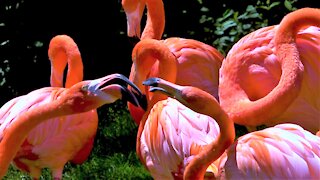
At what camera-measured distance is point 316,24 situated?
4.10 meters

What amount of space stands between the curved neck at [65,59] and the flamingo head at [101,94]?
128 cm

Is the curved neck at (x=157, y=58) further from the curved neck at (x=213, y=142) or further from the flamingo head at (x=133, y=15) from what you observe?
the curved neck at (x=213, y=142)

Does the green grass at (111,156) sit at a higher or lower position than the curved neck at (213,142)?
lower

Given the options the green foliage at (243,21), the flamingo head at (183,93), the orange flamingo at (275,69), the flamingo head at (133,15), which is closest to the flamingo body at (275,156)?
the flamingo head at (183,93)

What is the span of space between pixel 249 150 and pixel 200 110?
28 centimetres

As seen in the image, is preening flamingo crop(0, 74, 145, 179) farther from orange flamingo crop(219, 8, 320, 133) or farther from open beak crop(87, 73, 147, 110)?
orange flamingo crop(219, 8, 320, 133)

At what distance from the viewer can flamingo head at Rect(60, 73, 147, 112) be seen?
3.25m

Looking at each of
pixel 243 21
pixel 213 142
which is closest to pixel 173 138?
pixel 213 142

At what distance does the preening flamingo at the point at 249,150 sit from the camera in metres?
3.18

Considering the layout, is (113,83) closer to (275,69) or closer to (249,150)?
(249,150)

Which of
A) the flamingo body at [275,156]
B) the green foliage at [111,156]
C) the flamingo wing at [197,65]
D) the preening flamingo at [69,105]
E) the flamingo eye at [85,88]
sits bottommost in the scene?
the green foliage at [111,156]

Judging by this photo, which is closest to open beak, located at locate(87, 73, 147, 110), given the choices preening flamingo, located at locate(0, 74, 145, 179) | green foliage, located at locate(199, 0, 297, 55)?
preening flamingo, located at locate(0, 74, 145, 179)

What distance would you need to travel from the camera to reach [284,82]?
387 centimetres

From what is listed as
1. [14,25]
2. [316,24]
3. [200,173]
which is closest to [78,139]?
[200,173]
